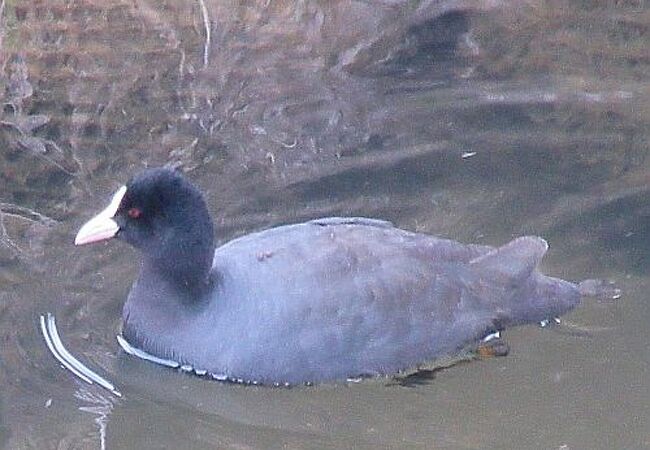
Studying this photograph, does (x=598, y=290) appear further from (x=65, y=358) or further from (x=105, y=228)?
Answer: (x=65, y=358)

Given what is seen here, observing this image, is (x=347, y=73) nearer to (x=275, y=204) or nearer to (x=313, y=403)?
(x=275, y=204)

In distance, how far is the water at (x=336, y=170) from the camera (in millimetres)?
6188

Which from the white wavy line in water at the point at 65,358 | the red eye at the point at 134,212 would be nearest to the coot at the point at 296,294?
the red eye at the point at 134,212

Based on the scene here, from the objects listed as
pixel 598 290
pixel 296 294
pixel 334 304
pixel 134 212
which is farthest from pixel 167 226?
pixel 598 290

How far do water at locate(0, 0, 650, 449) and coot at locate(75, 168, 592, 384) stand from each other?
12 centimetres

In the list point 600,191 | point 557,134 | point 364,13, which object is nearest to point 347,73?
point 364,13

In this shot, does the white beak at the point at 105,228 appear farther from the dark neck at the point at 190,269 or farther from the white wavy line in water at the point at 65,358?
the white wavy line in water at the point at 65,358

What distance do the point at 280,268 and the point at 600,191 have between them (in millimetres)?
2065

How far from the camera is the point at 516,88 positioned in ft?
28.8

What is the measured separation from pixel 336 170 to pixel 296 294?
5.79 feet

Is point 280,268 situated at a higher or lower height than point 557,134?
higher

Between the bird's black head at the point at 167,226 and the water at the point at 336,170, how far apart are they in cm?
45

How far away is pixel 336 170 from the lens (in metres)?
7.91

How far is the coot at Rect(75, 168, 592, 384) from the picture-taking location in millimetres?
6242
